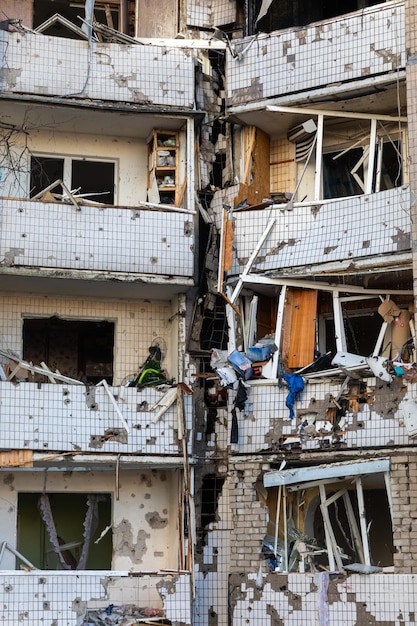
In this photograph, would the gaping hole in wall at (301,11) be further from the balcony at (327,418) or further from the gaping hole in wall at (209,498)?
the gaping hole in wall at (209,498)

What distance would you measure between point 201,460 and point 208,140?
509cm

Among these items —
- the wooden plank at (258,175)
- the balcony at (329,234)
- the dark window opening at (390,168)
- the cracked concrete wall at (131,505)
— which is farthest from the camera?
the wooden plank at (258,175)

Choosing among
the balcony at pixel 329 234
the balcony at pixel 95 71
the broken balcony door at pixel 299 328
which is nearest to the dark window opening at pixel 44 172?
the balcony at pixel 95 71

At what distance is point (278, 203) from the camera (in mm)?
20547

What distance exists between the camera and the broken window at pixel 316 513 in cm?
1841

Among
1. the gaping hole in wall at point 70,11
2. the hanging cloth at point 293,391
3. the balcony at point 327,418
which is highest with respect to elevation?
the gaping hole in wall at point 70,11

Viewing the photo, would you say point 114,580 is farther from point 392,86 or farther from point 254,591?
point 392,86

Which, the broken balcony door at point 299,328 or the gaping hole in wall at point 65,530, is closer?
the broken balcony door at point 299,328

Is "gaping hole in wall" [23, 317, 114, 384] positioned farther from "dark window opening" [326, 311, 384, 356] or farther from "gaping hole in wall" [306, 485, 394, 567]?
"gaping hole in wall" [306, 485, 394, 567]

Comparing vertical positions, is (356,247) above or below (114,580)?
above

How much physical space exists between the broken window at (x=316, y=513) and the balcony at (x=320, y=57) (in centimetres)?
566

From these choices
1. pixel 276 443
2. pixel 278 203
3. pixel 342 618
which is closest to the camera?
pixel 342 618

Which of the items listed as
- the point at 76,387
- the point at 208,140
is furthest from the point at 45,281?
the point at 208,140

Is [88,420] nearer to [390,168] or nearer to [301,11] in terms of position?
[390,168]
